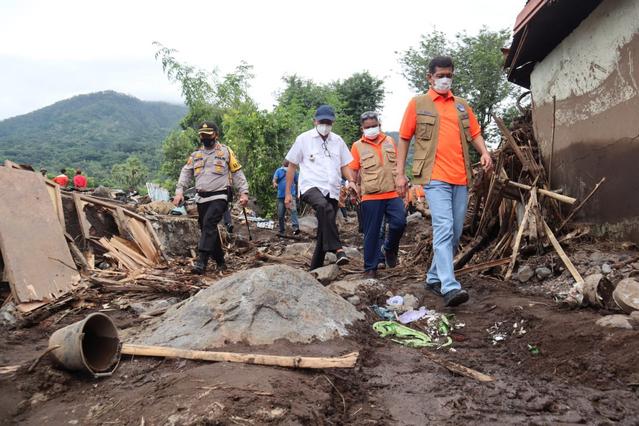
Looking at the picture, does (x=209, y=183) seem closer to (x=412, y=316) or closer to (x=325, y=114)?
(x=325, y=114)

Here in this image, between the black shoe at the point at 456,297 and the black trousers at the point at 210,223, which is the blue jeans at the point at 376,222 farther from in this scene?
the black trousers at the point at 210,223

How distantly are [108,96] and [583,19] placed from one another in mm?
181595

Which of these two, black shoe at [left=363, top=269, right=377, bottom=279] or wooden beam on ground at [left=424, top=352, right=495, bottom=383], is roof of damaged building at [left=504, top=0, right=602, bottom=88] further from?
wooden beam on ground at [left=424, top=352, right=495, bottom=383]

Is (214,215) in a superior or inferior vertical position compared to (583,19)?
inferior

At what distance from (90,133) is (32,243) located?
119m

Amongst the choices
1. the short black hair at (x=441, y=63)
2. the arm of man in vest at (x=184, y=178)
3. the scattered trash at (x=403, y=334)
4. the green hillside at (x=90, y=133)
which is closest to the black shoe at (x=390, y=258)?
the scattered trash at (x=403, y=334)

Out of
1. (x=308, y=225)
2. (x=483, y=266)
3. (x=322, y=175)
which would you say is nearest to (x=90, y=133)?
(x=308, y=225)

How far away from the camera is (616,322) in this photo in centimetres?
307

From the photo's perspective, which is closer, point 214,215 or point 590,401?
point 590,401

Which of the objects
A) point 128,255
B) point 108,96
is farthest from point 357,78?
point 108,96

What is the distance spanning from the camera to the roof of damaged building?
16.7 ft

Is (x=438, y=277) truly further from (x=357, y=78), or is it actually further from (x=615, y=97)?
(x=357, y=78)

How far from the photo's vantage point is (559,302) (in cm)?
393

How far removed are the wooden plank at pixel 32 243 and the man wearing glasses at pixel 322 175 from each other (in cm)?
259
